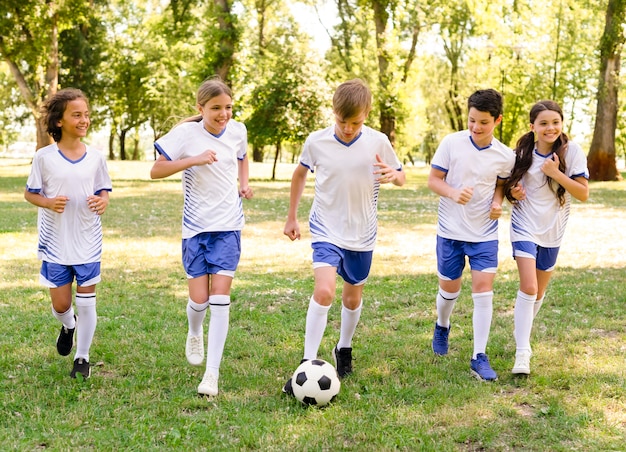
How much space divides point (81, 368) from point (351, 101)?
287 centimetres

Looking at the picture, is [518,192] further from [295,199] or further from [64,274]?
[64,274]

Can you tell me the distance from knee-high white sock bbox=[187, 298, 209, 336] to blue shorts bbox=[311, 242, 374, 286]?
93 centimetres

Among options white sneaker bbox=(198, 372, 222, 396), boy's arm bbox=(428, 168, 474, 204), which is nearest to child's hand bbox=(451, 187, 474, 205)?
boy's arm bbox=(428, 168, 474, 204)

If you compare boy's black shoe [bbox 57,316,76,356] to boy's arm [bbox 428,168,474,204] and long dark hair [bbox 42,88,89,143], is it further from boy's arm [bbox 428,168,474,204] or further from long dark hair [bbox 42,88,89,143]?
boy's arm [bbox 428,168,474,204]

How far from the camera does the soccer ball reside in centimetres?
483

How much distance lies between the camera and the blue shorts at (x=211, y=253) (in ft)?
17.5

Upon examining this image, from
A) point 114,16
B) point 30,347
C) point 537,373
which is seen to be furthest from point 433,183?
point 114,16

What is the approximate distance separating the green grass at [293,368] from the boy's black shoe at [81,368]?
0.07 meters

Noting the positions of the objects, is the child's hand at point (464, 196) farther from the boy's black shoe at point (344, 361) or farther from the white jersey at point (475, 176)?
the boy's black shoe at point (344, 361)

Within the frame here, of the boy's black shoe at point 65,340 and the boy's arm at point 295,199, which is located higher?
the boy's arm at point 295,199

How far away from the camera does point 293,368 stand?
5.76 meters

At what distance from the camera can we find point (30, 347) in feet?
20.5

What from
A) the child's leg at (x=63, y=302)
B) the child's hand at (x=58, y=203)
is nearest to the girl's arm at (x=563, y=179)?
the child's hand at (x=58, y=203)

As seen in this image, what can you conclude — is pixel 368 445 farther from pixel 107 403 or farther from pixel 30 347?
pixel 30 347
